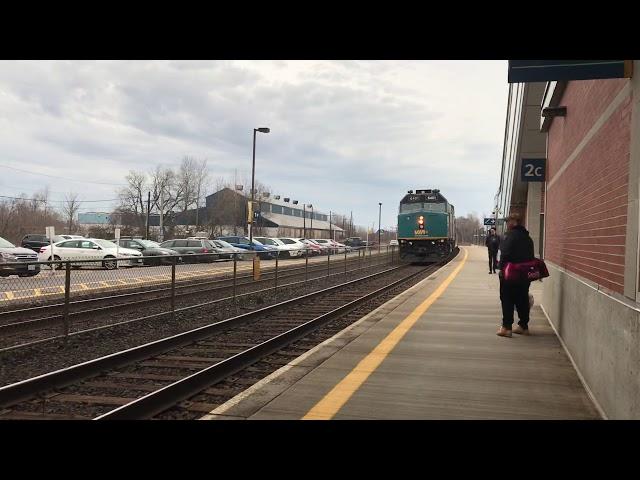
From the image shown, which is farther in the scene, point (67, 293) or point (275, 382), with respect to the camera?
point (67, 293)

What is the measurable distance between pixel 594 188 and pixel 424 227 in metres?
22.7

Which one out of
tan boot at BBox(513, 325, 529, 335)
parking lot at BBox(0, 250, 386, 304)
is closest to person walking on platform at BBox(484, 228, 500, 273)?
parking lot at BBox(0, 250, 386, 304)

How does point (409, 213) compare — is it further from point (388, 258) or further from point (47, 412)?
point (47, 412)

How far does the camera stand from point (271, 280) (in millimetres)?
14234

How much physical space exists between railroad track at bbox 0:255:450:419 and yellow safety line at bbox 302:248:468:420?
1.26m

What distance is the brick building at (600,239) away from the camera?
3.51m

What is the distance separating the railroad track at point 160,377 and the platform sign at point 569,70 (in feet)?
13.8

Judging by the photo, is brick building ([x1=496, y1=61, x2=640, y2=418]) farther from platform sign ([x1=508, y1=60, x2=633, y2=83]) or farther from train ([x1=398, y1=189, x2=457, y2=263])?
train ([x1=398, y1=189, x2=457, y2=263])

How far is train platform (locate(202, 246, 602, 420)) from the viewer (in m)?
4.19

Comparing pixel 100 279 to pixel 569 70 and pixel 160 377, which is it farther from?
pixel 569 70

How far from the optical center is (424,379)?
5133 millimetres

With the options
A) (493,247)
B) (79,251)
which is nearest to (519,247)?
(493,247)

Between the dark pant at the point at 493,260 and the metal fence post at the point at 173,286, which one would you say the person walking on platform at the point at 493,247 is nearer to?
the dark pant at the point at 493,260

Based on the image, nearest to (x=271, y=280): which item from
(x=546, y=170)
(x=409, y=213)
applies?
(x=546, y=170)
